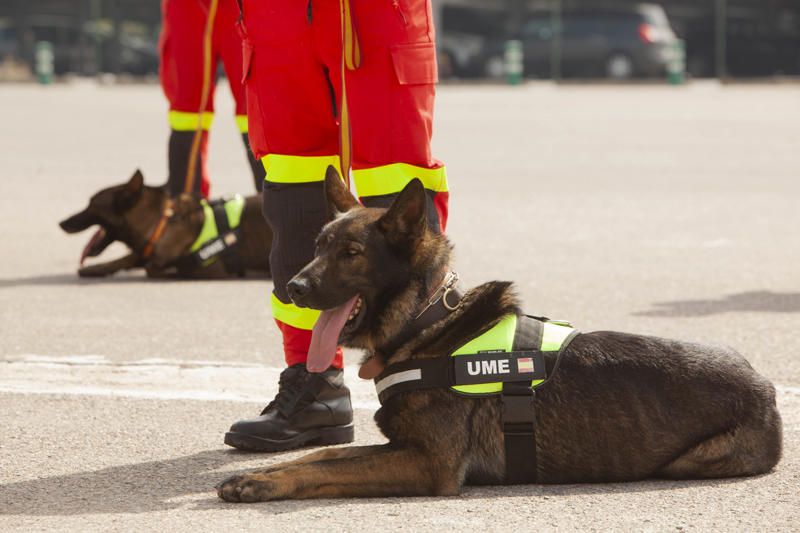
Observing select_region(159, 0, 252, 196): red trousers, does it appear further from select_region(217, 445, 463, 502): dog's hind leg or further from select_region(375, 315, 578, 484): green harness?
select_region(217, 445, 463, 502): dog's hind leg

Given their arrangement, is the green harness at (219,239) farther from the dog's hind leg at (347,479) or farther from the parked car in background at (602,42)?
the parked car in background at (602,42)

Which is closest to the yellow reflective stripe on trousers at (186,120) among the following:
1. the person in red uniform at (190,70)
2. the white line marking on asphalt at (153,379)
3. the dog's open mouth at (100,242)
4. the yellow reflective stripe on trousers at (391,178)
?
the person in red uniform at (190,70)

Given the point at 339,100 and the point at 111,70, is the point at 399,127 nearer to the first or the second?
the point at 339,100

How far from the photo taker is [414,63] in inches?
Answer: 182

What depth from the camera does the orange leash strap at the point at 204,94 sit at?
27.3ft

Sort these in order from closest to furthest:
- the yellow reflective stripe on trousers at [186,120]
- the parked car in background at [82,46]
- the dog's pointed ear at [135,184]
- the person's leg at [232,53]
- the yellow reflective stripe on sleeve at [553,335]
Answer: the yellow reflective stripe on sleeve at [553,335] < the person's leg at [232,53] < the dog's pointed ear at [135,184] < the yellow reflective stripe on trousers at [186,120] < the parked car in background at [82,46]

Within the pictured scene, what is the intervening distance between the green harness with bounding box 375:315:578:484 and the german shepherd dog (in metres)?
0.02

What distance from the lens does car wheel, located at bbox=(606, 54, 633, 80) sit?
33.5 meters

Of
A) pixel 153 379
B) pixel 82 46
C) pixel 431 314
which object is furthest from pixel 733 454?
pixel 82 46

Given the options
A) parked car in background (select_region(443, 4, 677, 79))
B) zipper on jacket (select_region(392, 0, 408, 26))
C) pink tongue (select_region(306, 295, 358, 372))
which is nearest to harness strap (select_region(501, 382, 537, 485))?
pink tongue (select_region(306, 295, 358, 372))

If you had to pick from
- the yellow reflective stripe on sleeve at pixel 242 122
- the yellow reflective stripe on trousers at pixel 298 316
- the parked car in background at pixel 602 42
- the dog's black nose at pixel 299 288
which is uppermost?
the yellow reflective stripe on sleeve at pixel 242 122

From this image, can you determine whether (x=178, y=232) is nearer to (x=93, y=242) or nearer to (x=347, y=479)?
(x=93, y=242)

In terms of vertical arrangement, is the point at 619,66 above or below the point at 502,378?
below

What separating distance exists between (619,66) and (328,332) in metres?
Answer: 30.1
